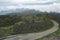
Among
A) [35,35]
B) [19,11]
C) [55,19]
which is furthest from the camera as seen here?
[55,19]

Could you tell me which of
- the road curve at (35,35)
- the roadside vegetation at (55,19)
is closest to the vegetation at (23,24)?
the road curve at (35,35)

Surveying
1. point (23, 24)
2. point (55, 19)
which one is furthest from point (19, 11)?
point (55, 19)

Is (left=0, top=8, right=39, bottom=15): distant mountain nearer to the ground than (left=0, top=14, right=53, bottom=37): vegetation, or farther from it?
farther from it

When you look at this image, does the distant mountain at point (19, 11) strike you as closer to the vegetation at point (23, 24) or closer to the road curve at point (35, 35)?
the vegetation at point (23, 24)

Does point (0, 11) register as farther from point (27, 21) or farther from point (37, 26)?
point (37, 26)

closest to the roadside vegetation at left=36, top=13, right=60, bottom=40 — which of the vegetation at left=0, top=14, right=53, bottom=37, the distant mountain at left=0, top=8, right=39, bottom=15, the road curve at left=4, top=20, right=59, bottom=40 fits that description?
the road curve at left=4, top=20, right=59, bottom=40

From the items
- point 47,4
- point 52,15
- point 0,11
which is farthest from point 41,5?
point 0,11

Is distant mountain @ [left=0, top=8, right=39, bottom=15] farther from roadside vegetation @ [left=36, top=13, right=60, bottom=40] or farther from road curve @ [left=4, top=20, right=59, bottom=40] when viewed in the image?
road curve @ [left=4, top=20, right=59, bottom=40]

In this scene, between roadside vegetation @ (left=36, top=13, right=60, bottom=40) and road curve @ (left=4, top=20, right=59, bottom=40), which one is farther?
roadside vegetation @ (left=36, top=13, right=60, bottom=40)

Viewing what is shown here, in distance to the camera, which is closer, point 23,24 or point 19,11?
point 23,24

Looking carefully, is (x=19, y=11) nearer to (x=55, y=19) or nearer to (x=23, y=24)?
(x=23, y=24)

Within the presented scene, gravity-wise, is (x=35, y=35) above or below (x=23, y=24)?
below
